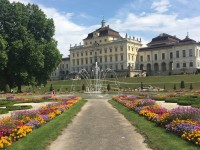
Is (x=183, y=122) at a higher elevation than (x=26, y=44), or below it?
below

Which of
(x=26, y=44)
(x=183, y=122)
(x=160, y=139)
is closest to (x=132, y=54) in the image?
(x=26, y=44)

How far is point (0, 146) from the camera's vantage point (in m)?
6.74

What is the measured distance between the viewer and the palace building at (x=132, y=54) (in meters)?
70.8

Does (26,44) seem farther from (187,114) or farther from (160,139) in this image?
(160,139)

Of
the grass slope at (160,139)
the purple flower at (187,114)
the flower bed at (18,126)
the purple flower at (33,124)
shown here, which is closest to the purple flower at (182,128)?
the grass slope at (160,139)

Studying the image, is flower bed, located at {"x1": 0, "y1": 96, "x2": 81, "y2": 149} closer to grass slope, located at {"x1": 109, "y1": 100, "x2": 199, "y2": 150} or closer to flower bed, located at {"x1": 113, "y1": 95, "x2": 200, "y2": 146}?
grass slope, located at {"x1": 109, "y1": 100, "x2": 199, "y2": 150}

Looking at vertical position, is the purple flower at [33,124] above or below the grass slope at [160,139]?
above

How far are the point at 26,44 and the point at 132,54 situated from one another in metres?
49.4

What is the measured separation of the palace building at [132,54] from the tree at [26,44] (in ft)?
125

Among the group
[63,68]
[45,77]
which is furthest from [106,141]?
[63,68]

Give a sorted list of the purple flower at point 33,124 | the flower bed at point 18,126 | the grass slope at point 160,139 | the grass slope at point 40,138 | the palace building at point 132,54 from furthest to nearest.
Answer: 1. the palace building at point 132,54
2. the purple flower at point 33,124
3. the flower bed at point 18,126
4. the grass slope at point 40,138
5. the grass slope at point 160,139

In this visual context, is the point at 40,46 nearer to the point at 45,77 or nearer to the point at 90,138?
the point at 45,77

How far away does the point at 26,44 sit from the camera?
34031mm

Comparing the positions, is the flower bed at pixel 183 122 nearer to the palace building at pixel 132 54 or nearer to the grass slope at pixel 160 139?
the grass slope at pixel 160 139
